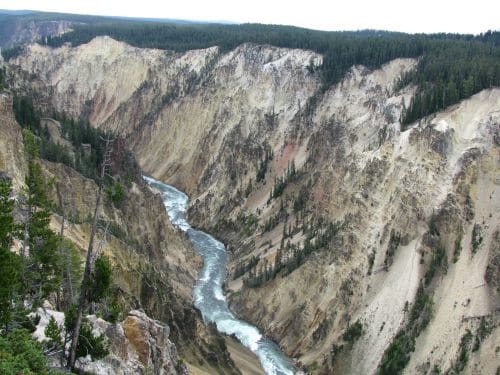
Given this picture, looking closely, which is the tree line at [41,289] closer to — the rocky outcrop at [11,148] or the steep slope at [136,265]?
the steep slope at [136,265]

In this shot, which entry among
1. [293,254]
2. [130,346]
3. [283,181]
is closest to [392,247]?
[293,254]

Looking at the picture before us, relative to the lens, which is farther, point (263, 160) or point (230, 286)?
point (263, 160)

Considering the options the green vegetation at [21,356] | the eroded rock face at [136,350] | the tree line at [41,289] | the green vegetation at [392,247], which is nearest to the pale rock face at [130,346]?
the eroded rock face at [136,350]

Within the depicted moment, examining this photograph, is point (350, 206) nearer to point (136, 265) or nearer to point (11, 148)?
point (136, 265)

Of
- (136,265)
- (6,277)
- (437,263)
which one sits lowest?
(136,265)

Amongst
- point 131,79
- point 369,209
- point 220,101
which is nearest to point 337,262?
point 369,209

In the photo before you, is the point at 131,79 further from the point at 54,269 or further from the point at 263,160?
the point at 54,269
